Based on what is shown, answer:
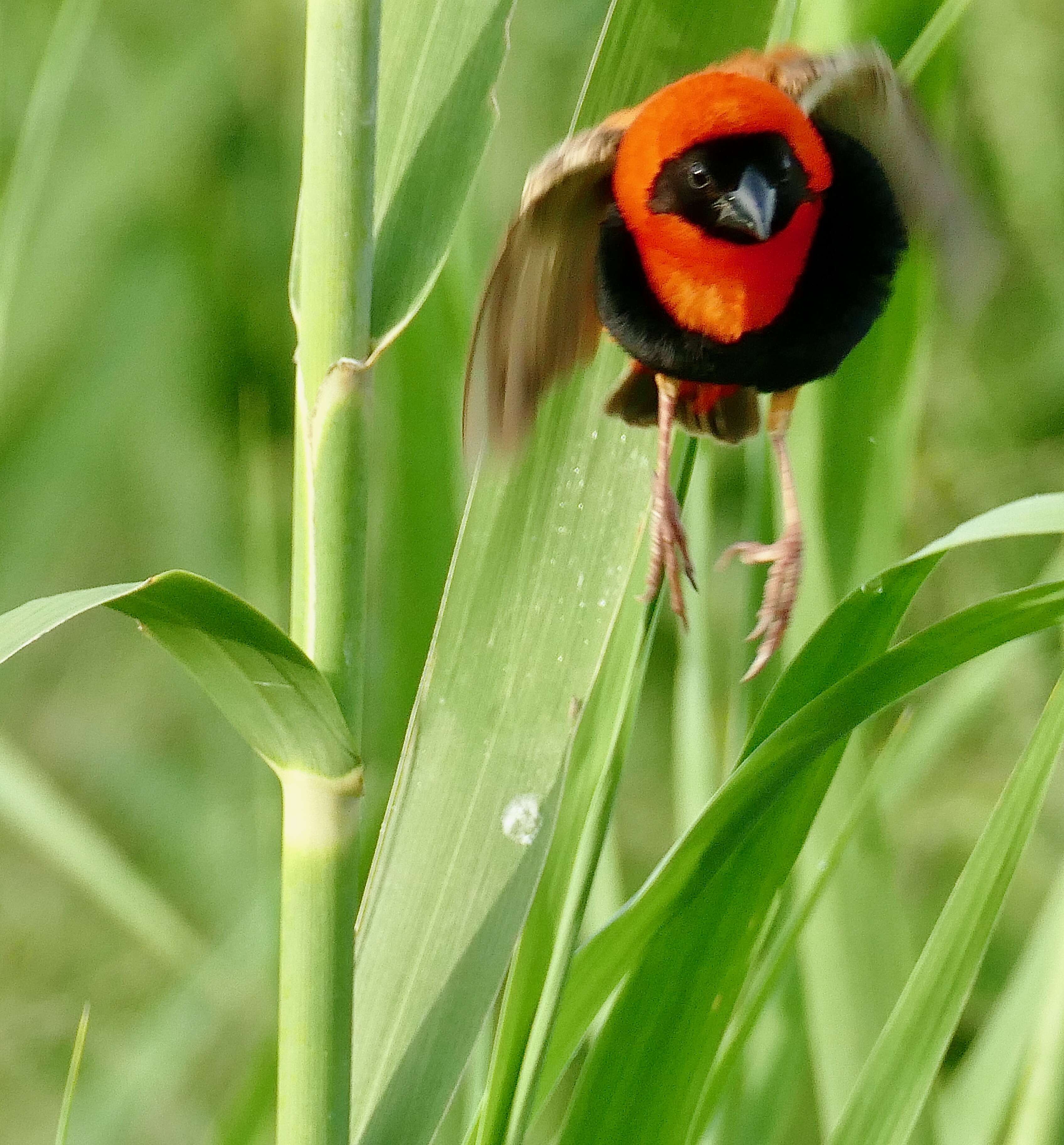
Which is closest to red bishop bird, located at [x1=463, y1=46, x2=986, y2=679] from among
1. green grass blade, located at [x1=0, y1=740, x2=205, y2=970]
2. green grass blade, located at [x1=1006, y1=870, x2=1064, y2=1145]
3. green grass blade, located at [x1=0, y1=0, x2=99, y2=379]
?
green grass blade, located at [x1=1006, y1=870, x2=1064, y2=1145]

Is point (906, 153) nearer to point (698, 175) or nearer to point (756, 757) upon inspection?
point (698, 175)

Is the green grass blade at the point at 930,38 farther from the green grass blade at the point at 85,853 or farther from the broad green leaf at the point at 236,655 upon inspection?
the green grass blade at the point at 85,853

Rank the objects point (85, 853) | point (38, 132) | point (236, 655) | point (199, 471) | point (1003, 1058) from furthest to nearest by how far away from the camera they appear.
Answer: point (199, 471), point (85, 853), point (38, 132), point (1003, 1058), point (236, 655)

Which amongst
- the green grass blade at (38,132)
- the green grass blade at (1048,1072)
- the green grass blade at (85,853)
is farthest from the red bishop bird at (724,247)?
the green grass blade at (85,853)

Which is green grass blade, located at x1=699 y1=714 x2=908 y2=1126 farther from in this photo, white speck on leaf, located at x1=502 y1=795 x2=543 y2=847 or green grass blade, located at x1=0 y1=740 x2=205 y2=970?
green grass blade, located at x1=0 y1=740 x2=205 y2=970

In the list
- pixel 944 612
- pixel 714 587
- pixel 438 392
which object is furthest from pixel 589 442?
pixel 944 612

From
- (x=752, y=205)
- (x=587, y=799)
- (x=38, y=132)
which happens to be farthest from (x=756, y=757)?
(x=38, y=132)
